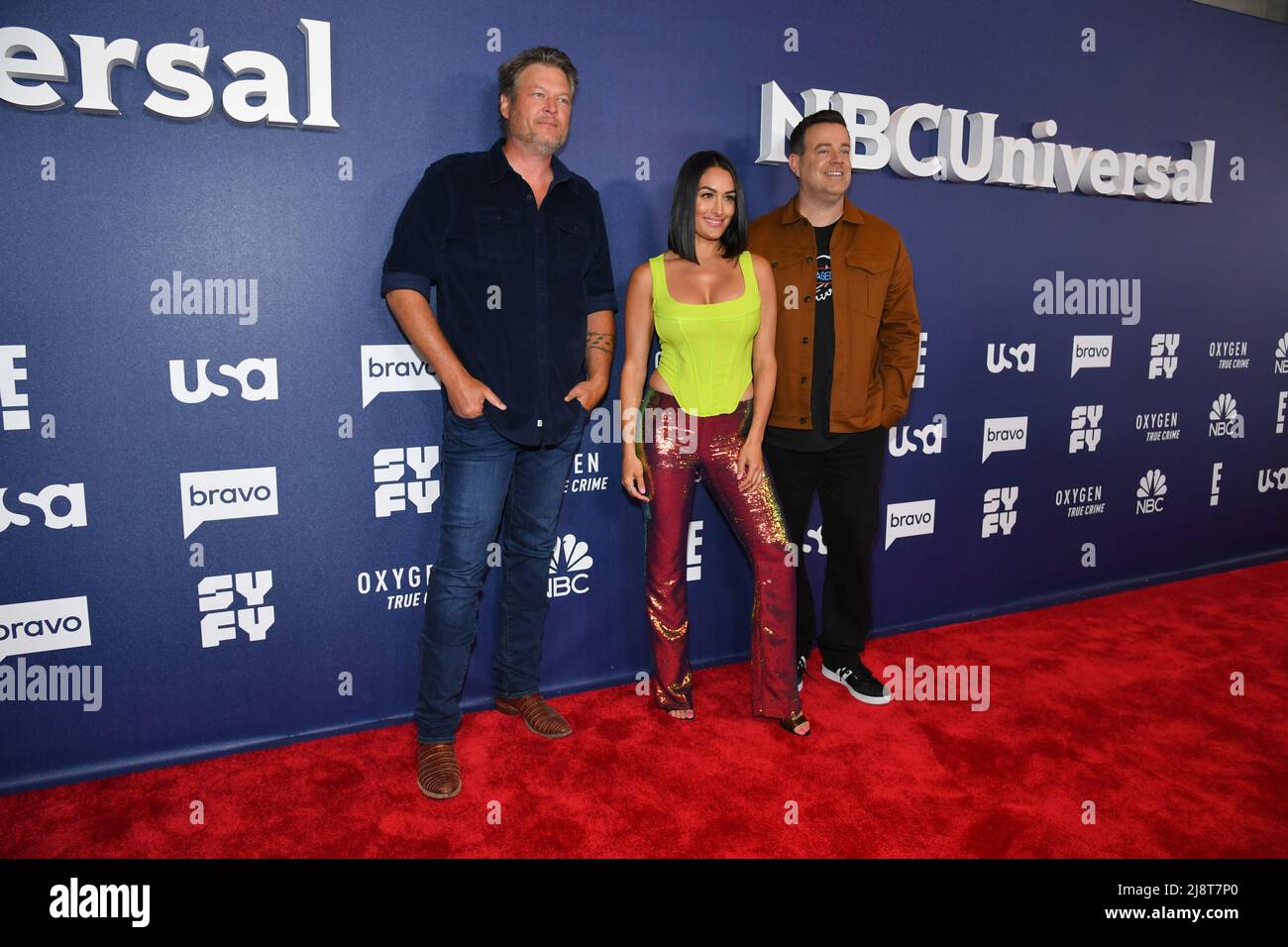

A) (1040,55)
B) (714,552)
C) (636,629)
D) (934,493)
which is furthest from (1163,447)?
(636,629)

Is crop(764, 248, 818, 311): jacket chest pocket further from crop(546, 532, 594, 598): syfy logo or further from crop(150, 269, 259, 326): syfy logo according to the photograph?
crop(150, 269, 259, 326): syfy logo

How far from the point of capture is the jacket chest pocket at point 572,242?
7.88ft

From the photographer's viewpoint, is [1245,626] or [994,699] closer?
[994,699]

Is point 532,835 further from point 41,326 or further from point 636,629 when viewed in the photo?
point 41,326

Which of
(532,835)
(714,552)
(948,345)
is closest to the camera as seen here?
(532,835)

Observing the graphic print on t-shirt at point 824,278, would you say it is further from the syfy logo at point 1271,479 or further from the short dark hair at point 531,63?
the syfy logo at point 1271,479

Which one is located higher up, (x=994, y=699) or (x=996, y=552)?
Result: (x=996, y=552)

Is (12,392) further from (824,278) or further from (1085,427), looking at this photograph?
(1085,427)

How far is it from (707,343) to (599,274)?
41cm

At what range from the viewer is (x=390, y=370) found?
2531 mm

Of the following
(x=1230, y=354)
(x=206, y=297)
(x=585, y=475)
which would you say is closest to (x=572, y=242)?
(x=585, y=475)

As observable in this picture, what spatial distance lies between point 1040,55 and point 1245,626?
8.32ft
